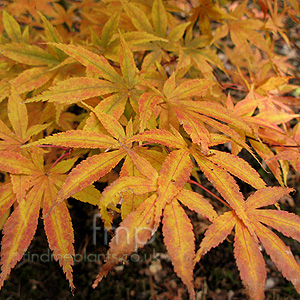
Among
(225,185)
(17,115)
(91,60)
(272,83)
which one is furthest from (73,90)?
A: (272,83)

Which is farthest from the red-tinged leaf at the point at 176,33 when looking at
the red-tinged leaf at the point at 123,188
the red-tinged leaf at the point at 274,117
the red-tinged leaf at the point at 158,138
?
the red-tinged leaf at the point at 123,188

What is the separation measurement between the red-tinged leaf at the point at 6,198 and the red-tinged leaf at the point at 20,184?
5 centimetres

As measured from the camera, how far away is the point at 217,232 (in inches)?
23.9

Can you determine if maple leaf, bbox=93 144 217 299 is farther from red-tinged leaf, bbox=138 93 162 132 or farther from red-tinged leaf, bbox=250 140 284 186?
red-tinged leaf, bbox=250 140 284 186

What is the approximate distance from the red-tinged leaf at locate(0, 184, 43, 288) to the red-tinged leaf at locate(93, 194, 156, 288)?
23 cm

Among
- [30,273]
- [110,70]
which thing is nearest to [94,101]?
[110,70]

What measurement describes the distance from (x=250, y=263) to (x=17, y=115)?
773 millimetres

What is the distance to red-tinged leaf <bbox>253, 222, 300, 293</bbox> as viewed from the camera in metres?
0.58

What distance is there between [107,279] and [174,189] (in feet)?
4.36

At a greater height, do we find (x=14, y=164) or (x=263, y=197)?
(x=263, y=197)

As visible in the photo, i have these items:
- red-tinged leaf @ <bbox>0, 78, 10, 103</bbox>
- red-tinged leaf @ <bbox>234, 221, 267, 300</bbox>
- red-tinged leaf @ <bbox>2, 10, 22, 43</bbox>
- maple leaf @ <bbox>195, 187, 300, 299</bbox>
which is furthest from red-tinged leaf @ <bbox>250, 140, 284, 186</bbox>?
red-tinged leaf @ <bbox>2, 10, 22, 43</bbox>

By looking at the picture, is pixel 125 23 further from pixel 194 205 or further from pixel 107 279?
pixel 107 279

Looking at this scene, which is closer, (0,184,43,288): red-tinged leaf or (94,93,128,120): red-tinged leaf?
(0,184,43,288): red-tinged leaf

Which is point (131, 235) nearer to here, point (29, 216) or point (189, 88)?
point (29, 216)
